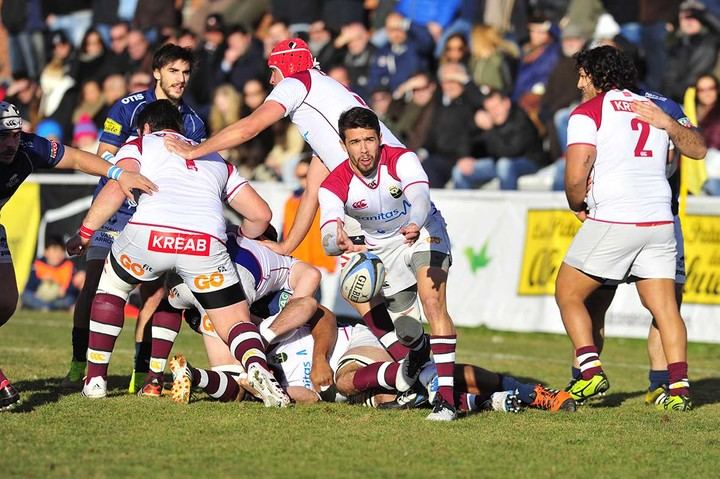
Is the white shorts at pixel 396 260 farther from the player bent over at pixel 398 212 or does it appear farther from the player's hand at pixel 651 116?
the player's hand at pixel 651 116

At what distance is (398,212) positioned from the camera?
841 cm

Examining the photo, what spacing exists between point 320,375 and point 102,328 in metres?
1.54

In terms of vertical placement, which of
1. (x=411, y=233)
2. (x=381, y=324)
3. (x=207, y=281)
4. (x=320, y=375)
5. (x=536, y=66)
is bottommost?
(x=320, y=375)

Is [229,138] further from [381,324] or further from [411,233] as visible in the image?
[381,324]

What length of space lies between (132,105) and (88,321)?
172 centimetres

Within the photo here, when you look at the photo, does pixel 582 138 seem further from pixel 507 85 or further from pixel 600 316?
pixel 507 85

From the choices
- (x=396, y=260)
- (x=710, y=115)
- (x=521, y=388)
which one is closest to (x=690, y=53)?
(x=710, y=115)

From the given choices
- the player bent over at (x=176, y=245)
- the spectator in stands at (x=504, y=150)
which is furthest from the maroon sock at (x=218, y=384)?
the spectator in stands at (x=504, y=150)

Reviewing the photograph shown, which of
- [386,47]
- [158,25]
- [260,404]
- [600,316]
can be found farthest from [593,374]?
[158,25]

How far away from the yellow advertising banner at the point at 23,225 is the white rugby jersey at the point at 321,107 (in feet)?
28.8

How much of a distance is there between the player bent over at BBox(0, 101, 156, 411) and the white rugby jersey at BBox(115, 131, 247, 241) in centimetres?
11

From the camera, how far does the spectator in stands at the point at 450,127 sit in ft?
54.9

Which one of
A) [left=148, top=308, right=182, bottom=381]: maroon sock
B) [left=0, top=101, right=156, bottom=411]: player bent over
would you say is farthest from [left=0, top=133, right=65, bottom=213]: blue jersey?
[left=148, top=308, right=182, bottom=381]: maroon sock

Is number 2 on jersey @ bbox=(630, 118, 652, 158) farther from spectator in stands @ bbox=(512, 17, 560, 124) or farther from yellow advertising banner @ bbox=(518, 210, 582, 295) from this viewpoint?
spectator in stands @ bbox=(512, 17, 560, 124)
